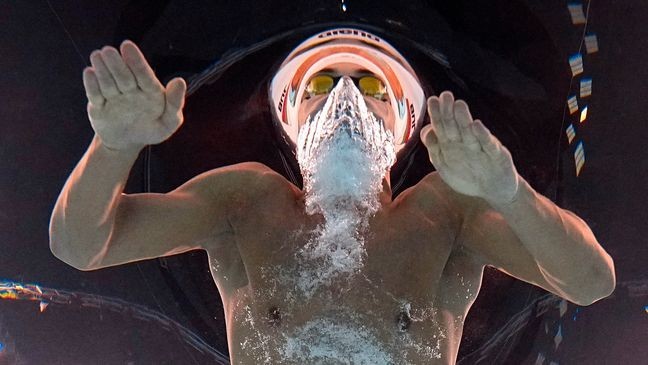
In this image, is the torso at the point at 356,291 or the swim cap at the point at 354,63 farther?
the swim cap at the point at 354,63

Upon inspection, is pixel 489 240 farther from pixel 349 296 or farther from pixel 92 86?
pixel 92 86

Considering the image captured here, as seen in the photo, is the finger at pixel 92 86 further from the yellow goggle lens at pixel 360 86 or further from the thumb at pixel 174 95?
the yellow goggle lens at pixel 360 86

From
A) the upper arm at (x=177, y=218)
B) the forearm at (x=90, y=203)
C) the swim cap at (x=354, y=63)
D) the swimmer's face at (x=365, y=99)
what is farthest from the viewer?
the swim cap at (x=354, y=63)

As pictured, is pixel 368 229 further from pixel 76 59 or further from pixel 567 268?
pixel 76 59

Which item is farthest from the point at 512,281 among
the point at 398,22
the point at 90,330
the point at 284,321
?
the point at 90,330

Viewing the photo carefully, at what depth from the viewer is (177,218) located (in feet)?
3.76

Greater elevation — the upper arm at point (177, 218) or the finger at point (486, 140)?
the finger at point (486, 140)

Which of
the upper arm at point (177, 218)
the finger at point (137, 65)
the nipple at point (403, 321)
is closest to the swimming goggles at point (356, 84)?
the upper arm at point (177, 218)

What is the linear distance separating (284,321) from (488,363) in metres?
0.90

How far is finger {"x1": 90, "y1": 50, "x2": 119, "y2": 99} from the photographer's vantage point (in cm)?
82

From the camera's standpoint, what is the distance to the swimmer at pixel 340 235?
37.3 inches

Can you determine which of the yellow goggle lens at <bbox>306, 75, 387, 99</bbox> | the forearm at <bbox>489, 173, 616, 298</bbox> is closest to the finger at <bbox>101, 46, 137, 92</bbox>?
the forearm at <bbox>489, 173, 616, 298</bbox>

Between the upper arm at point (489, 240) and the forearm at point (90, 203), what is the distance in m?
0.56

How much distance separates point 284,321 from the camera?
3.67 feet
